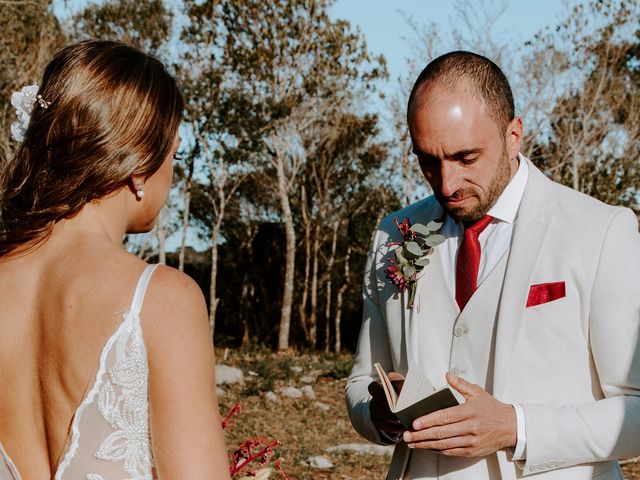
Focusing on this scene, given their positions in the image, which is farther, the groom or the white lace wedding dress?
the groom

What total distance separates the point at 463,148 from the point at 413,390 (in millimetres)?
959

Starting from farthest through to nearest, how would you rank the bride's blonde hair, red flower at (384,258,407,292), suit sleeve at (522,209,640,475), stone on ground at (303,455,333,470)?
stone on ground at (303,455,333,470) → red flower at (384,258,407,292) → suit sleeve at (522,209,640,475) → the bride's blonde hair

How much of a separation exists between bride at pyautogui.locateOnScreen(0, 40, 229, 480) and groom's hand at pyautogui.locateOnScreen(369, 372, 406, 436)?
0.90 m

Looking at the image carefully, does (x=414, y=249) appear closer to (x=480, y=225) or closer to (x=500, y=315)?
(x=480, y=225)

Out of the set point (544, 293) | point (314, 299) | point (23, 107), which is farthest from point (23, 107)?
point (314, 299)

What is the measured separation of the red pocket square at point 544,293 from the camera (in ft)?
8.45

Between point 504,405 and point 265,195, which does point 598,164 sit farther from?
point 504,405

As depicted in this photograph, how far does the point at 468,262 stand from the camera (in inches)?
112

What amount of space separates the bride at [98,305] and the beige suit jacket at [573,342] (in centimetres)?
114

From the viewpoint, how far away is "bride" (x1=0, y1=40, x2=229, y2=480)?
176 centimetres

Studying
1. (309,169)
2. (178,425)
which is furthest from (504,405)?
(309,169)

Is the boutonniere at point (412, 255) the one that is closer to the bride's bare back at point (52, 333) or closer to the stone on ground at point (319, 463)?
the bride's bare back at point (52, 333)

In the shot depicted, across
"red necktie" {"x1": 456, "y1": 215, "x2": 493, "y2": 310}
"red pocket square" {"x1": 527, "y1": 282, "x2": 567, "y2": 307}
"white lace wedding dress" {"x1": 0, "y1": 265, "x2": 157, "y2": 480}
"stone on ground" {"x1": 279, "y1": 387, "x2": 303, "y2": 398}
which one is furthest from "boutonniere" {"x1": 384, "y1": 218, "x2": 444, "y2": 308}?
"stone on ground" {"x1": 279, "y1": 387, "x2": 303, "y2": 398}

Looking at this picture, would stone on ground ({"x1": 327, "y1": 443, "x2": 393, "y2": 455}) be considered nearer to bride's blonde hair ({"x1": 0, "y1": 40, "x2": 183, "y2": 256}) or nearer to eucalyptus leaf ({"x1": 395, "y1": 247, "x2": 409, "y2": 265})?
eucalyptus leaf ({"x1": 395, "y1": 247, "x2": 409, "y2": 265})
